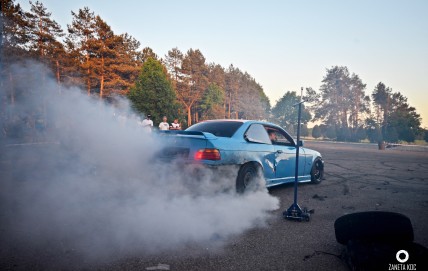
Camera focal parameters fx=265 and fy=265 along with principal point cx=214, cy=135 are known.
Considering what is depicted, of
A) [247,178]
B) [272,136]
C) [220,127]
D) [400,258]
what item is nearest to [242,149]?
[247,178]

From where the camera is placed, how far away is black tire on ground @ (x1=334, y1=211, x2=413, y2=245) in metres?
2.44

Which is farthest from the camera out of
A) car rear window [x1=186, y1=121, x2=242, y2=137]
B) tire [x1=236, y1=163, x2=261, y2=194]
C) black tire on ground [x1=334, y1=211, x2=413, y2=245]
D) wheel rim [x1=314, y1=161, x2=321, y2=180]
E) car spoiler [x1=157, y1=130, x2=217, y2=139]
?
wheel rim [x1=314, y1=161, x2=321, y2=180]

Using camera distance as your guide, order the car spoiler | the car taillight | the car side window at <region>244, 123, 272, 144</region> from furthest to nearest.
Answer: the car side window at <region>244, 123, 272, 144</region>, the car spoiler, the car taillight

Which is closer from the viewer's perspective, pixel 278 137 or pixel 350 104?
pixel 278 137

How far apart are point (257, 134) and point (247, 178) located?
3.13ft

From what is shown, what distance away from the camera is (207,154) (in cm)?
416

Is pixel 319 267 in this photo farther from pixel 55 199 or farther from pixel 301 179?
pixel 55 199

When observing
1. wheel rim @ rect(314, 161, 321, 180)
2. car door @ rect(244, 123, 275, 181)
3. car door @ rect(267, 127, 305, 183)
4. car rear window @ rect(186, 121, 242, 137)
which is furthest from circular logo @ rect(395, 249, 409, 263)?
wheel rim @ rect(314, 161, 321, 180)

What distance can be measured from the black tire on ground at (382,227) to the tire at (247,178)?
82.1 inches

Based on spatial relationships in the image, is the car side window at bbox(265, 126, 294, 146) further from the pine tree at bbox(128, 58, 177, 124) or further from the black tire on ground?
the pine tree at bbox(128, 58, 177, 124)

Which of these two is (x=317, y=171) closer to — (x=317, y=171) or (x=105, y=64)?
(x=317, y=171)

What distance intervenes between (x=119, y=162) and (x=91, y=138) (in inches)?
49.2

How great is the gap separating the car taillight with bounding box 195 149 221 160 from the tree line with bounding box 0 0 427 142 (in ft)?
5.15

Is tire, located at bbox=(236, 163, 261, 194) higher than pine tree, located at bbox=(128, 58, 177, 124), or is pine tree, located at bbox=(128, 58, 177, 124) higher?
pine tree, located at bbox=(128, 58, 177, 124)
